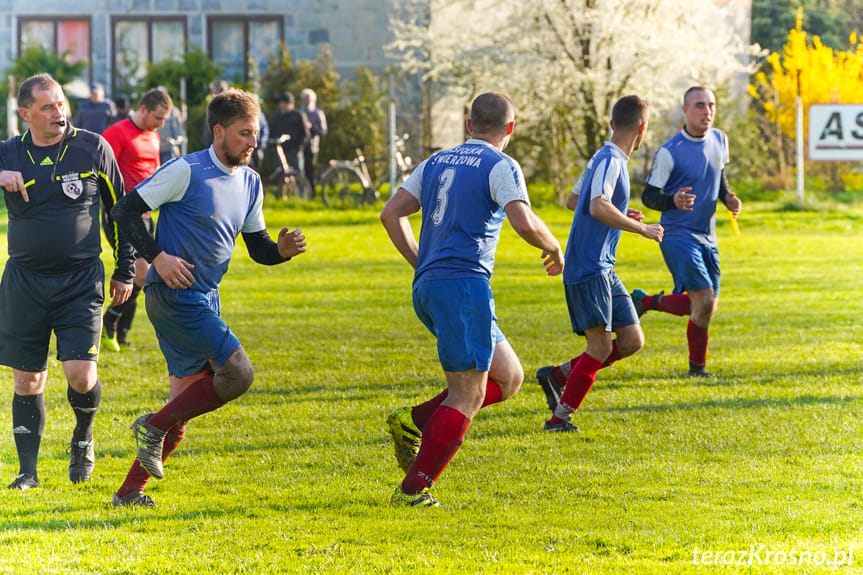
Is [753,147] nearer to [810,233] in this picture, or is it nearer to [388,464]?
[810,233]

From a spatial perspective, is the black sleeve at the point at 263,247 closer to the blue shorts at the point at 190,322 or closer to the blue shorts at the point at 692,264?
the blue shorts at the point at 190,322

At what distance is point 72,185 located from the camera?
20.2ft

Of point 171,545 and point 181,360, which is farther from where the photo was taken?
point 181,360

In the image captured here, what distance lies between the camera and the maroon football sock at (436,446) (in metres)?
5.63

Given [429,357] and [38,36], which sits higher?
[38,36]

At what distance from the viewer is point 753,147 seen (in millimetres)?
29859

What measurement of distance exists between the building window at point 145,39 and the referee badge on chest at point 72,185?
86.7 feet

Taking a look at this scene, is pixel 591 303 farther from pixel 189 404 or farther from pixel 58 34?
pixel 58 34

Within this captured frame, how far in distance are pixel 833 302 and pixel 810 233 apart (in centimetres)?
884

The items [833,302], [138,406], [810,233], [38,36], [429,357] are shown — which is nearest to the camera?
[138,406]

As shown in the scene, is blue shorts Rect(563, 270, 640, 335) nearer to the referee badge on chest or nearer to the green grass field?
the green grass field

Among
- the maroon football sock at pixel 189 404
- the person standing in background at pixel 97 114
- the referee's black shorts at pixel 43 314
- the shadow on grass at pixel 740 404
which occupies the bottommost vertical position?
the shadow on grass at pixel 740 404

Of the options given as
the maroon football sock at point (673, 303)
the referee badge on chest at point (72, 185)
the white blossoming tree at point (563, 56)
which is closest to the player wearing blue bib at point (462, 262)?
the referee badge on chest at point (72, 185)

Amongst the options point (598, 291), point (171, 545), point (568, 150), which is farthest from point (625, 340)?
point (568, 150)
